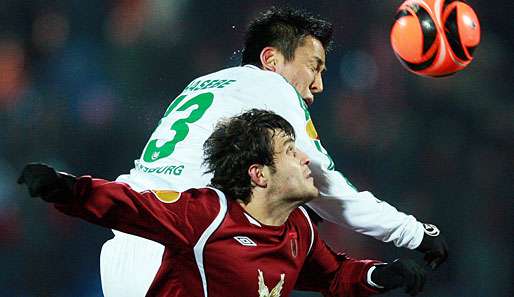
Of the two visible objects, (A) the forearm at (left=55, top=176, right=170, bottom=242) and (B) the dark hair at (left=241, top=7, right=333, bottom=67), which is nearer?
(A) the forearm at (left=55, top=176, right=170, bottom=242)

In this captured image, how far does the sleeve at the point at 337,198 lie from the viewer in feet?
9.70

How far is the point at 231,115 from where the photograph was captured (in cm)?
297

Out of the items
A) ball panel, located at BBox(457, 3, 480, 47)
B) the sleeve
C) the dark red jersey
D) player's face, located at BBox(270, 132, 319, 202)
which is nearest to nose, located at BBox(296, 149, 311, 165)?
player's face, located at BBox(270, 132, 319, 202)

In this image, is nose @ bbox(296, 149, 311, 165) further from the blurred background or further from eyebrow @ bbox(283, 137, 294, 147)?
the blurred background

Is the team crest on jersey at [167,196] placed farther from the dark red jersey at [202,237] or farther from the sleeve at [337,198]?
the sleeve at [337,198]

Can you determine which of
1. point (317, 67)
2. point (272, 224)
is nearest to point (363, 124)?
point (317, 67)

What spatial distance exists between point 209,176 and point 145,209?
0.59 metres

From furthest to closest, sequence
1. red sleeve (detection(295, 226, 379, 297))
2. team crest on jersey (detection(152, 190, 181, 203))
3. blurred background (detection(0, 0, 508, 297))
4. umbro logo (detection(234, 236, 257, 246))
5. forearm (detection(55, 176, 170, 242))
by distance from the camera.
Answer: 1. blurred background (detection(0, 0, 508, 297))
2. red sleeve (detection(295, 226, 379, 297))
3. umbro logo (detection(234, 236, 257, 246))
4. team crest on jersey (detection(152, 190, 181, 203))
5. forearm (detection(55, 176, 170, 242))

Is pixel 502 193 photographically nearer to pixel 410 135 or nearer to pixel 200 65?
pixel 410 135

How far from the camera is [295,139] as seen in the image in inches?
114

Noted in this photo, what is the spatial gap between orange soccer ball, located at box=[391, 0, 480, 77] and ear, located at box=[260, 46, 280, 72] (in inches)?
29.4

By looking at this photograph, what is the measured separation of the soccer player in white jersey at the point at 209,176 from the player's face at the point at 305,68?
0.31 meters

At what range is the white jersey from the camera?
9.39 feet

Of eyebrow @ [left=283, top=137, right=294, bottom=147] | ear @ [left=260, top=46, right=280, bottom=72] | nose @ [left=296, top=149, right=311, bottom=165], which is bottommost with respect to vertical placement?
nose @ [left=296, top=149, right=311, bottom=165]
